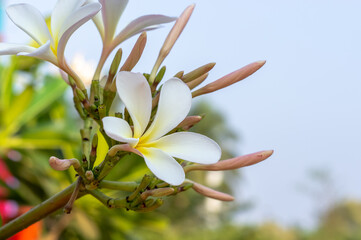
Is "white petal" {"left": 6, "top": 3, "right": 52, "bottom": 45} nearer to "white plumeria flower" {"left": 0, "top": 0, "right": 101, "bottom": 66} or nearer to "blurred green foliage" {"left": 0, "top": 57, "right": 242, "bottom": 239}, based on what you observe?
"white plumeria flower" {"left": 0, "top": 0, "right": 101, "bottom": 66}

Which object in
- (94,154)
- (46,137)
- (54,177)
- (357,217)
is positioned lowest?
(357,217)

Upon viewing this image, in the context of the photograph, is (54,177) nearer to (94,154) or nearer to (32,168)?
(32,168)

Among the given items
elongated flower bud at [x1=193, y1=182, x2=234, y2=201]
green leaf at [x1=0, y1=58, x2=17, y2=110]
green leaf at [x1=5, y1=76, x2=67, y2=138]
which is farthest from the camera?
green leaf at [x1=5, y1=76, x2=67, y2=138]

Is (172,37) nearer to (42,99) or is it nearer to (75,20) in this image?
(75,20)

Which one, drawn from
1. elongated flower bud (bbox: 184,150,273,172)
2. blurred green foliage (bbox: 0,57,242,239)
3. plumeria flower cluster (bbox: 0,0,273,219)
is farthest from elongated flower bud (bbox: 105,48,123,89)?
blurred green foliage (bbox: 0,57,242,239)

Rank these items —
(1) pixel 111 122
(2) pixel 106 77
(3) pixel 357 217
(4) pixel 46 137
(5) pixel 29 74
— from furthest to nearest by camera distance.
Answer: (3) pixel 357 217 < (5) pixel 29 74 < (4) pixel 46 137 < (2) pixel 106 77 < (1) pixel 111 122

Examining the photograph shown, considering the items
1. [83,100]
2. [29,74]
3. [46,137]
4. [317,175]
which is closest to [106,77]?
[83,100]

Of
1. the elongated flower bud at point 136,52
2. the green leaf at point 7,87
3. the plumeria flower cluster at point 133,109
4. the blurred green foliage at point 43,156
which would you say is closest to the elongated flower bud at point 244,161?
the plumeria flower cluster at point 133,109

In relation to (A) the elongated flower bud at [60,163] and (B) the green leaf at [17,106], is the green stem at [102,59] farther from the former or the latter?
(B) the green leaf at [17,106]
